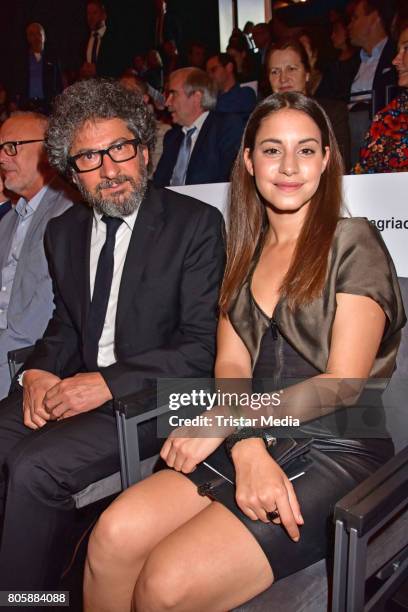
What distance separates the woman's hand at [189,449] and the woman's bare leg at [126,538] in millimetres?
74

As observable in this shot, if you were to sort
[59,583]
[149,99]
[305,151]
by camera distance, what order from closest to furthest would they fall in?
[305,151], [59,583], [149,99]

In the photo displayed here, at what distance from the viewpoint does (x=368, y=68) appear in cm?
454

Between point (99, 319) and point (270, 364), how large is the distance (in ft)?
2.24

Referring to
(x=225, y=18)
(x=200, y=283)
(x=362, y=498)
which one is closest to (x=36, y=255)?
(x=200, y=283)

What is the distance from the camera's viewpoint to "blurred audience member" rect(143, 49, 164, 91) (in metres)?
6.96

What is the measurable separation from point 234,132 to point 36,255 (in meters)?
2.17

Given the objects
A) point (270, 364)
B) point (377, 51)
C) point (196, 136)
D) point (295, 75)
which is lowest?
point (270, 364)

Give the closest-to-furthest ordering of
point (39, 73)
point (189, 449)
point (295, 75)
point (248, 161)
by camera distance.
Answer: point (189, 449) → point (248, 161) → point (295, 75) → point (39, 73)

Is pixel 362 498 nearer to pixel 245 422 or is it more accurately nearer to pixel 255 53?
pixel 245 422

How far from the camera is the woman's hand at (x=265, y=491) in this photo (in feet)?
4.01

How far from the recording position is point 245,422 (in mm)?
1423

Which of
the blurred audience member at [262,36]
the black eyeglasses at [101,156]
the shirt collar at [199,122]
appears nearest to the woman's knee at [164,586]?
the black eyeglasses at [101,156]

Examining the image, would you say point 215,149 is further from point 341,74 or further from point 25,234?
point 25,234

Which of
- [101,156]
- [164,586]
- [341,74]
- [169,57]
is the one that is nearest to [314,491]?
[164,586]
